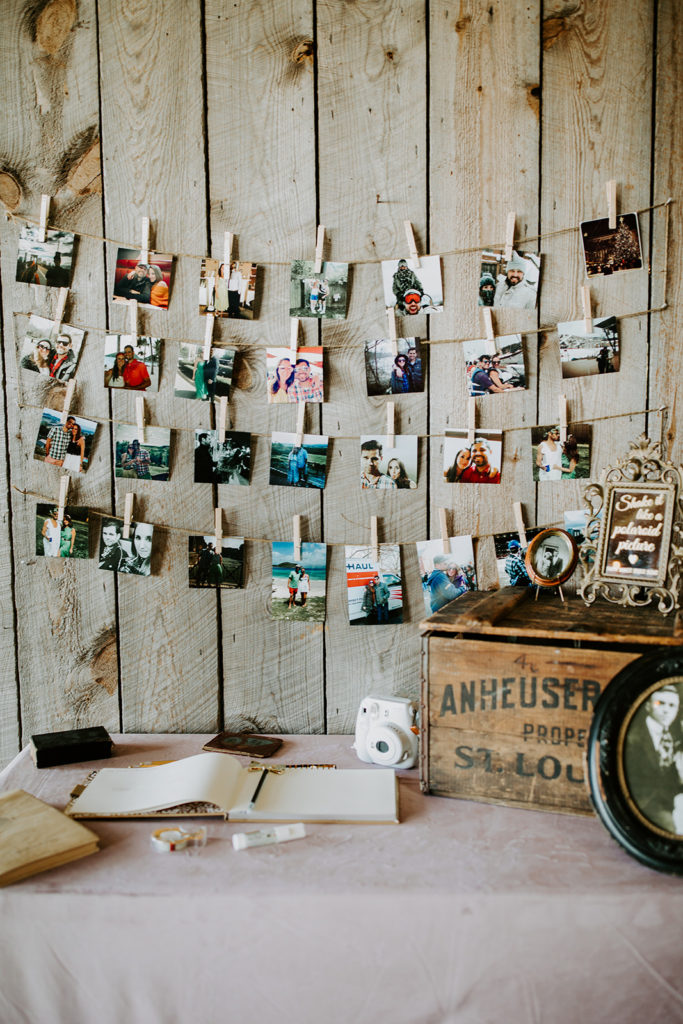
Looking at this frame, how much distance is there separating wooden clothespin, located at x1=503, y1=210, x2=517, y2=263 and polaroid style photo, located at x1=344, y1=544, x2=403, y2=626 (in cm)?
61

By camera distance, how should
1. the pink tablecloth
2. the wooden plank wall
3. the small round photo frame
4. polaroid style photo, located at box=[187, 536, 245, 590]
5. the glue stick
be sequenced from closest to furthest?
the pink tablecloth, the glue stick, the small round photo frame, the wooden plank wall, polaroid style photo, located at box=[187, 536, 245, 590]

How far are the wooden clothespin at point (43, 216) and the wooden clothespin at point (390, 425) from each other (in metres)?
0.76

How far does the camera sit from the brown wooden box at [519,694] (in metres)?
1.03

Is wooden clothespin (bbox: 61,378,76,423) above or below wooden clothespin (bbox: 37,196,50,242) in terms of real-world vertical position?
below

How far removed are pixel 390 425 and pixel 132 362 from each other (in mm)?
525

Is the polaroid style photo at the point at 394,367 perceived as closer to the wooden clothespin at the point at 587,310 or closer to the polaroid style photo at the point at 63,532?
the wooden clothespin at the point at 587,310

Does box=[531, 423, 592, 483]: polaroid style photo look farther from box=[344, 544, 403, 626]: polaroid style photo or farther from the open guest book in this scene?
the open guest book

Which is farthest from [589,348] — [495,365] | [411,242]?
[411,242]

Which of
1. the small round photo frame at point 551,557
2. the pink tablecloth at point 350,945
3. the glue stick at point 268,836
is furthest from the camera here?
the small round photo frame at point 551,557

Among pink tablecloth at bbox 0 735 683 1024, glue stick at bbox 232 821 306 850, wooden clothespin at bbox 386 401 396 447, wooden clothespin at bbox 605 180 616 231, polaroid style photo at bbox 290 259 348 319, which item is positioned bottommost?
pink tablecloth at bbox 0 735 683 1024

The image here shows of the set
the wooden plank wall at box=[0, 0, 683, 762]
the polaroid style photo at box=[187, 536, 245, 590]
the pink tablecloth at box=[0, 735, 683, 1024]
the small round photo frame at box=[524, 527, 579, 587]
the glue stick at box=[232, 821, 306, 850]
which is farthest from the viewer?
the polaroid style photo at box=[187, 536, 245, 590]

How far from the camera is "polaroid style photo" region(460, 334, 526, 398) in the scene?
131 centimetres

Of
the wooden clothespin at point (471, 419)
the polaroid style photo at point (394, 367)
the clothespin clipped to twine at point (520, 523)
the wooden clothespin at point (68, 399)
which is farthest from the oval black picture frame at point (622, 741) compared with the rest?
the wooden clothespin at point (68, 399)

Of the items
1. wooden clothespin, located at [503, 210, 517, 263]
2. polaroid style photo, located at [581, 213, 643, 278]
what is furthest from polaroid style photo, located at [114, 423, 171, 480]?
polaroid style photo, located at [581, 213, 643, 278]
